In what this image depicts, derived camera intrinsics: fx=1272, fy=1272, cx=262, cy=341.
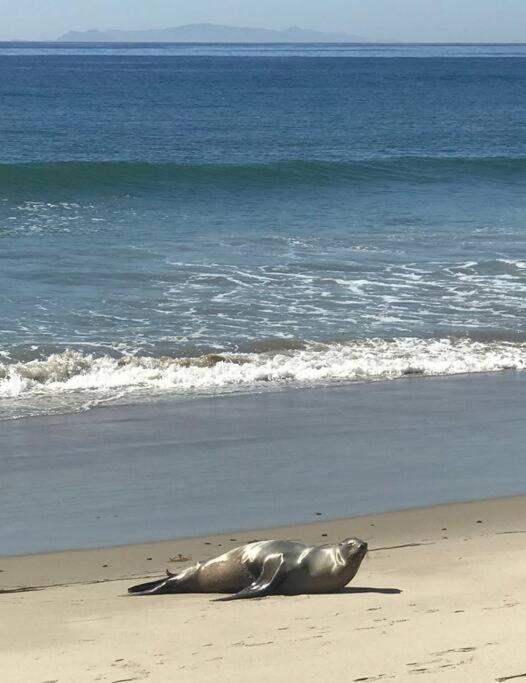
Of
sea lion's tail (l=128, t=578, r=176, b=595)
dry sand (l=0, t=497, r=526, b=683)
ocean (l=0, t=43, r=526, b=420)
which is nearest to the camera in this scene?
dry sand (l=0, t=497, r=526, b=683)

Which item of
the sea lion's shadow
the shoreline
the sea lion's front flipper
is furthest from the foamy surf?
the sea lion's shadow

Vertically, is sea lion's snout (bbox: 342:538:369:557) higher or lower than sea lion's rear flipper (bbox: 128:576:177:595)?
higher

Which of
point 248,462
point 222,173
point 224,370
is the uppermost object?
point 222,173

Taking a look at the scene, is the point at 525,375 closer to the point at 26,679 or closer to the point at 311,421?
the point at 311,421

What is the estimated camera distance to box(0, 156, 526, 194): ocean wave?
31562mm

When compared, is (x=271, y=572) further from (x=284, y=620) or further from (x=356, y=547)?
(x=284, y=620)

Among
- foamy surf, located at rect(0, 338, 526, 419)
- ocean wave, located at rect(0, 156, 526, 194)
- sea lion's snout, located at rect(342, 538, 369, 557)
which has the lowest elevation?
foamy surf, located at rect(0, 338, 526, 419)

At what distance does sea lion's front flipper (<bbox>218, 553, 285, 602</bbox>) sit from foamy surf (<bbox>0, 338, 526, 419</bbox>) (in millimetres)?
5773

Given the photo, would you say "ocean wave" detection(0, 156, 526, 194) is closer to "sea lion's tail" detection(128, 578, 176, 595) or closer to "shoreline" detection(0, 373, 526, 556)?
"shoreline" detection(0, 373, 526, 556)

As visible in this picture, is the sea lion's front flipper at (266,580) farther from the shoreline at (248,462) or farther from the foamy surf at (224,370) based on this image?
the foamy surf at (224,370)

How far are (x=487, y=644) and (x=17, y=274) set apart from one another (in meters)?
14.7

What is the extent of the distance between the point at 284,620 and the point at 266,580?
0.63 meters

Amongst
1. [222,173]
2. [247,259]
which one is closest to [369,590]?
[247,259]

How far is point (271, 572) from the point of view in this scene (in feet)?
23.1
